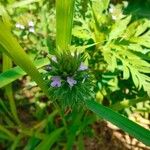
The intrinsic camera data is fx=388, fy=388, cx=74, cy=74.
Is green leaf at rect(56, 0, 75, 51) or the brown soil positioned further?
the brown soil

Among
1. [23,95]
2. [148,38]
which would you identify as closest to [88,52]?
[148,38]

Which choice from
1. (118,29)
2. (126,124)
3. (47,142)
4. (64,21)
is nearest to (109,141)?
(47,142)

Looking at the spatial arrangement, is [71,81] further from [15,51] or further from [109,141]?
[109,141]

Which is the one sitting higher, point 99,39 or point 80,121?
point 99,39

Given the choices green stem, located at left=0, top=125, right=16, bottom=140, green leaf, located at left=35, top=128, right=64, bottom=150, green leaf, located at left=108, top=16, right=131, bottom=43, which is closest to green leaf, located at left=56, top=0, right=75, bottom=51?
green leaf, located at left=108, top=16, right=131, bottom=43

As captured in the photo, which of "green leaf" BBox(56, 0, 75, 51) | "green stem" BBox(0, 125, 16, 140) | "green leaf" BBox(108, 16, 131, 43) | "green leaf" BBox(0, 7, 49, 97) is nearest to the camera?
"green leaf" BBox(0, 7, 49, 97)

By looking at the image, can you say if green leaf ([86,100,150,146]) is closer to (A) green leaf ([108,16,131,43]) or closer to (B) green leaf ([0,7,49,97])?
(B) green leaf ([0,7,49,97])

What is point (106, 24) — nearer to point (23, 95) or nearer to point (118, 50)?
point (118, 50)

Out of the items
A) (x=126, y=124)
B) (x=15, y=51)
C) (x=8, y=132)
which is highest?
(x=15, y=51)
